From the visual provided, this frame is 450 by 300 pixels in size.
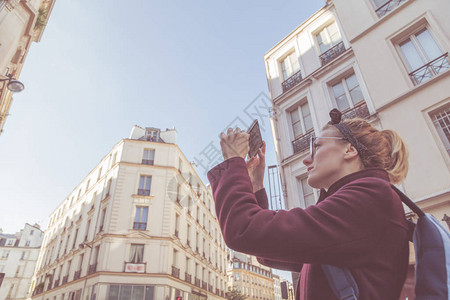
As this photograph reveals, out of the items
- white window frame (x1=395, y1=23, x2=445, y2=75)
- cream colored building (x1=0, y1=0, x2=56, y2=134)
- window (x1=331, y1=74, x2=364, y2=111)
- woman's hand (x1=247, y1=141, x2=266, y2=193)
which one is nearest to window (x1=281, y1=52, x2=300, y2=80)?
window (x1=331, y1=74, x2=364, y2=111)

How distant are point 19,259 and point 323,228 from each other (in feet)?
232

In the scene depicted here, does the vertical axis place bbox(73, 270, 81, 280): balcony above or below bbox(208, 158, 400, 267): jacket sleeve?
above

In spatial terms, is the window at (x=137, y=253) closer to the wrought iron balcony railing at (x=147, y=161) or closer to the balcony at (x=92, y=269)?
the balcony at (x=92, y=269)

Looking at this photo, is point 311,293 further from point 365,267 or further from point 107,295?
point 107,295

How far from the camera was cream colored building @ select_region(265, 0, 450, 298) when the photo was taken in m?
7.05

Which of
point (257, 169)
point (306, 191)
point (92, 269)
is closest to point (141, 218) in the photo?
point (92, 269)

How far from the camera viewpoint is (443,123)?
7203mm

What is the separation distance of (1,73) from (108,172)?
17381 mm

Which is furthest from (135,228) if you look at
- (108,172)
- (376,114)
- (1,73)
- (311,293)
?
(311,293)

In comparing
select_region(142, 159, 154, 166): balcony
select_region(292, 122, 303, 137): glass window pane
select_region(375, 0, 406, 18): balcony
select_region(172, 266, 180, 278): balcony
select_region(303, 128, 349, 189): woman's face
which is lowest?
select_region(303, 128, 349, 189): woman's face

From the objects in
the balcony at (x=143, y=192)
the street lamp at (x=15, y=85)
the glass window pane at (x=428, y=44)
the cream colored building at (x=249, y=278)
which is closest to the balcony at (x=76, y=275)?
the balcony at (x=143, y=192)

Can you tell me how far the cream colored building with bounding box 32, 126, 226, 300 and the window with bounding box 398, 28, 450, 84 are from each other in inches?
781

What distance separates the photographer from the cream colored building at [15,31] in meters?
8.80

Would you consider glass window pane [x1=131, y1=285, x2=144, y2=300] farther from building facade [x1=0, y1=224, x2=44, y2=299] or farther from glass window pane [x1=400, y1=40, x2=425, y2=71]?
building facade [x1=0, y1=224, x2=44, y2=299]
